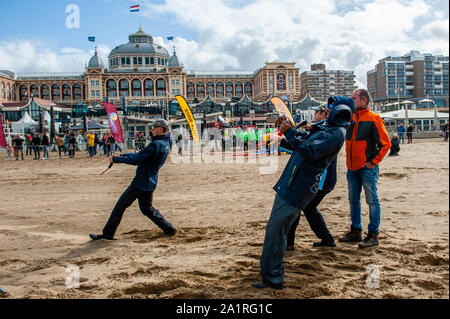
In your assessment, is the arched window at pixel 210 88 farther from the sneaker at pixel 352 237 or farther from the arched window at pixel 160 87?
→ the sneaker at pixel 352 237

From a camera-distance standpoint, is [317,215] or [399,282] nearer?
[399,282]

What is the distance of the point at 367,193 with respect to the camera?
4148 millimetres

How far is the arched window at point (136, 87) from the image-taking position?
86.8 m

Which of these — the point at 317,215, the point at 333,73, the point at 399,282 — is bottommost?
the point at 399,282

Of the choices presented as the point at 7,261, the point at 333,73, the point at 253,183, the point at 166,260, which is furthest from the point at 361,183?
the point at 333,73

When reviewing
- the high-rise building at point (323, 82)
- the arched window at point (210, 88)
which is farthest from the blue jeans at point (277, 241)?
the high-rise building at point (323, 82)

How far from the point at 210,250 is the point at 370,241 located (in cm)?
174

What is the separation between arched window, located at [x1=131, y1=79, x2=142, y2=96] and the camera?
285ft

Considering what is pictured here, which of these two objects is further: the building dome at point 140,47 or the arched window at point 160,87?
the building dome at point 140,47

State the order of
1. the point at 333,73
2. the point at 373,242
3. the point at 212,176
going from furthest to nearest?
the point at 333,73, the point at 212,176, the point at 373,242

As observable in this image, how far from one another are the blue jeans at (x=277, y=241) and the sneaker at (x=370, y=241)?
4.58 feet

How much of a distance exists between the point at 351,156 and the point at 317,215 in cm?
78
